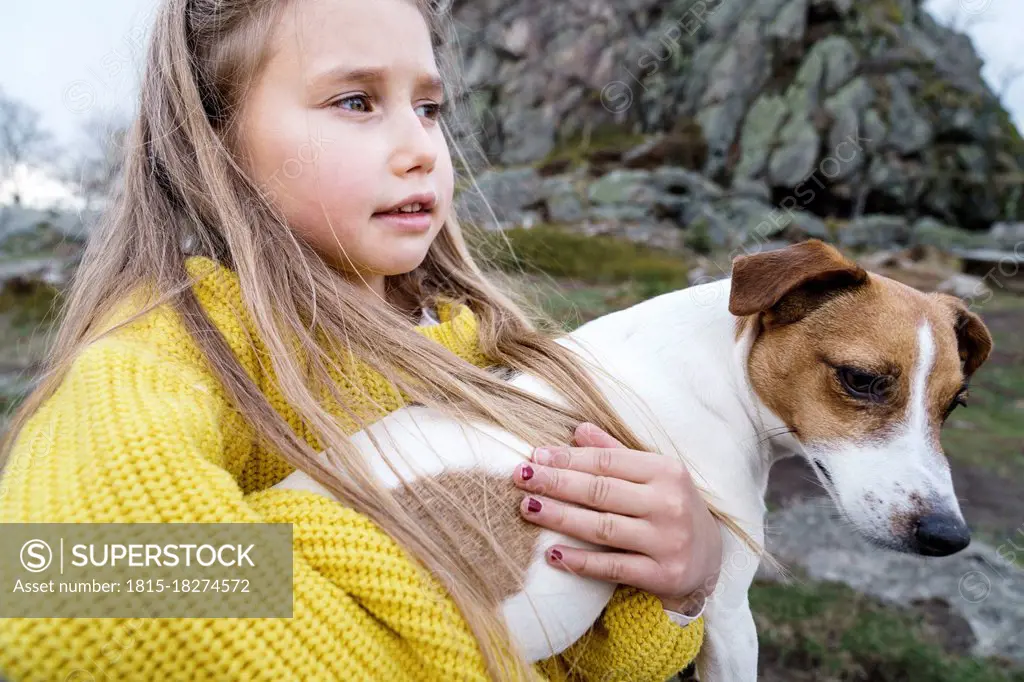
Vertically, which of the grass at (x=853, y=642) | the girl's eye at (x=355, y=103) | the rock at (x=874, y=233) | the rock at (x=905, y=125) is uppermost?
the girl's eye at (x=355, y=103)

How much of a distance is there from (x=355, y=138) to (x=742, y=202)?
23363mm

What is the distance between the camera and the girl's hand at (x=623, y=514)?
1480 mm

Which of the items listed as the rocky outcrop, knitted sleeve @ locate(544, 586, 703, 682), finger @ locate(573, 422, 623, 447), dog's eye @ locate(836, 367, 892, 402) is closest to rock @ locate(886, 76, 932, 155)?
the rocky outcrop

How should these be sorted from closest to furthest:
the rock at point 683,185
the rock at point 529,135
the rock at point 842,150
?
the rock at point 683,185, the rock at point 842,150, the rock at point 529,135

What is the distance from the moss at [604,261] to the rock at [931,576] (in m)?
7.31

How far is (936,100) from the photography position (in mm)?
27969

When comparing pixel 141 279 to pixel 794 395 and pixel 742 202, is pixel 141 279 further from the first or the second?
pixel 742 202

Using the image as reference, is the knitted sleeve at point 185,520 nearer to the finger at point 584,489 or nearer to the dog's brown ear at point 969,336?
the finger at point 584,489

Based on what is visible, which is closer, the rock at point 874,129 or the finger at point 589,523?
the finger at point 589,523

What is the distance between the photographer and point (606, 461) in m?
1.56

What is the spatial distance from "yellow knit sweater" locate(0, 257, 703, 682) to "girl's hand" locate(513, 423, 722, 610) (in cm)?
32

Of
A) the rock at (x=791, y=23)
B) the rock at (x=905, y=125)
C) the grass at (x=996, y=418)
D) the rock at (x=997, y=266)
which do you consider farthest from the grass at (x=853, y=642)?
the rock at (x=791, y=23)

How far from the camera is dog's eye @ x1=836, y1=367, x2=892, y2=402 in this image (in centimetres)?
189

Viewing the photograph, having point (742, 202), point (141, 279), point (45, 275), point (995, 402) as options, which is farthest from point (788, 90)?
point (141, 279)
